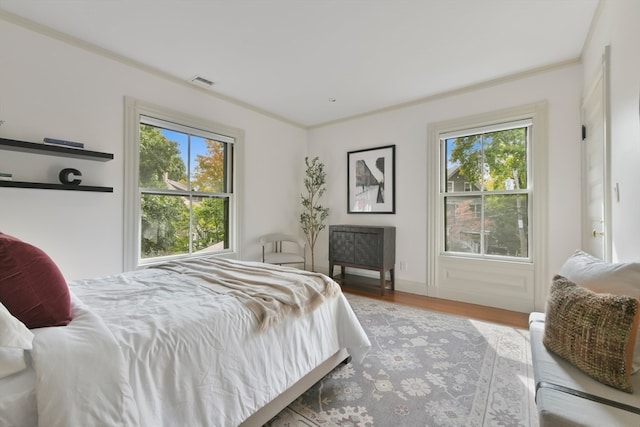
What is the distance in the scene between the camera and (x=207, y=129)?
352cm

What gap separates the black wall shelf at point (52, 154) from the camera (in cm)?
214

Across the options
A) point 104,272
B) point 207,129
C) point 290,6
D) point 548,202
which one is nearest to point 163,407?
point 104,272

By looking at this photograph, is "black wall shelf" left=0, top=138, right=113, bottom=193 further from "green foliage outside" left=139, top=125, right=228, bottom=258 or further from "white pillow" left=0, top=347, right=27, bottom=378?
"white pillow" left=0, top=347, right=27, bottom=378

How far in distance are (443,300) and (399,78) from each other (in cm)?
277

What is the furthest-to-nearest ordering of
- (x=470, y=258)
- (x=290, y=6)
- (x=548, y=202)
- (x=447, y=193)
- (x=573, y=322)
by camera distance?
(x=447, y=193), (x=470, y=258), (x=548, y=202), (x=290, y=6), (x=573, y=322)

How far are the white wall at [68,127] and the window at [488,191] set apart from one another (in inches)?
135

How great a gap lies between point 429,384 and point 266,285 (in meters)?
1.25

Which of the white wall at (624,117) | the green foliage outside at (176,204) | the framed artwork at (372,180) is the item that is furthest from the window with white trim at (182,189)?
the white wall at (624,117)

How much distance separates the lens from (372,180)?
4.25 meters

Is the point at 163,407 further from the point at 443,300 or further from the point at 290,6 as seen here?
the point at 443,300

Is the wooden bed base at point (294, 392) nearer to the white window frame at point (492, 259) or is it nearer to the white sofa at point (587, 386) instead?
the white sofa at point (587, 386)

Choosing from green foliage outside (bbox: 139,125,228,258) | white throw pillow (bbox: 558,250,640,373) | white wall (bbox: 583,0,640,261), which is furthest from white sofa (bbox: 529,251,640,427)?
green foliage outside (bbox: 139,125,228,258)

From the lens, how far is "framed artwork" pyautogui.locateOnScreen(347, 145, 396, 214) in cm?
407

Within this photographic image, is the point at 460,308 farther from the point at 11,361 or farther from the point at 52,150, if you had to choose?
the point at 52,150
